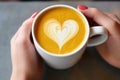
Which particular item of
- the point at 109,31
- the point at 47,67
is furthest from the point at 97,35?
the point at 47,67

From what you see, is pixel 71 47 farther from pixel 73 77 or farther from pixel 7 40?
pixel 7 40

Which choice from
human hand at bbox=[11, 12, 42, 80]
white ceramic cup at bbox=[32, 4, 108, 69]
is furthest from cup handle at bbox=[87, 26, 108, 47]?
human hand at bbox=[11, 12, 42, 80]

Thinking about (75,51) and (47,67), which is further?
(47,67)

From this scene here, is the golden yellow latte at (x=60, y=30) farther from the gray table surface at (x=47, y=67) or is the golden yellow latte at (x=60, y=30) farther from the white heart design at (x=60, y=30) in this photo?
the gray table surface at (x=47, y=67)

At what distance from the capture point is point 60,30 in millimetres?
562

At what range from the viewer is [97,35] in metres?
0.59

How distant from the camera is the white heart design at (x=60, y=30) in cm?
55

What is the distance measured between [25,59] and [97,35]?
0.18 metres

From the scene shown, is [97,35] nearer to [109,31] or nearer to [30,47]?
[109,31]

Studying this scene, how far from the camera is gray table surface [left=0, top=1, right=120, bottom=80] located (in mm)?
647

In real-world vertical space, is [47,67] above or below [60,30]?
below

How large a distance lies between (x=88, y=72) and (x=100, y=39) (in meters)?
0.11

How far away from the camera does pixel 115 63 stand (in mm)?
654

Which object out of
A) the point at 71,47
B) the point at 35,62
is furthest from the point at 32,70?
the point at 71,47
